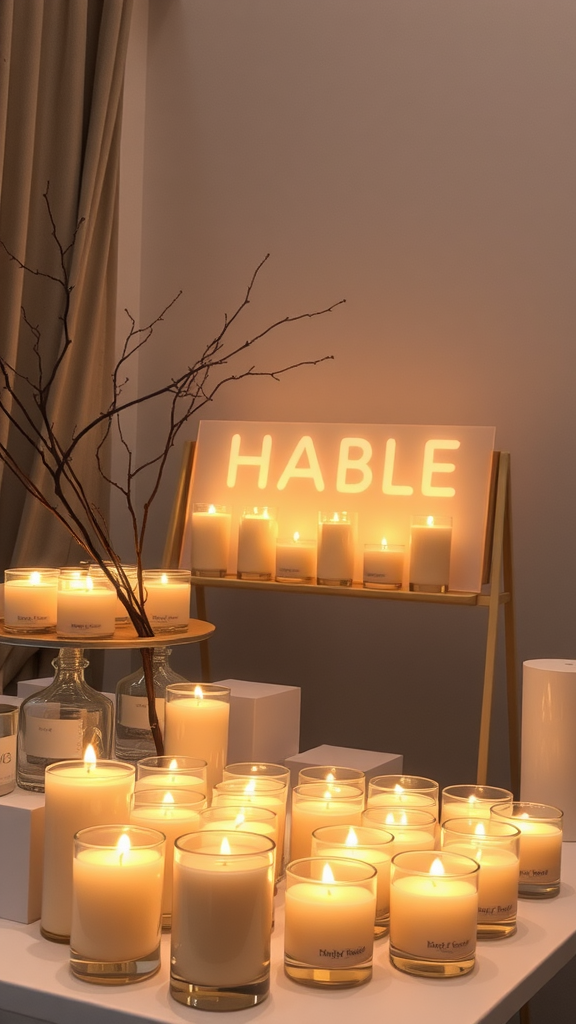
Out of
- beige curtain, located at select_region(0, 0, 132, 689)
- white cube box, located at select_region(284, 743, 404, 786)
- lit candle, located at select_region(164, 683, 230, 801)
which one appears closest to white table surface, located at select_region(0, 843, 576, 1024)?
lit candle, located at select_region(164, 683, 230, 801)

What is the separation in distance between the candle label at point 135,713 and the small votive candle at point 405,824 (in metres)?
0.43

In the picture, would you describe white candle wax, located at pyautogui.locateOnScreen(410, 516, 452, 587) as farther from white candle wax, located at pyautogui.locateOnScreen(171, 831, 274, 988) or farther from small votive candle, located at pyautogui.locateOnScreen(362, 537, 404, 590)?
white candle wax, located at pyautogui.locateOnScreen(171, 831, 274, 988)

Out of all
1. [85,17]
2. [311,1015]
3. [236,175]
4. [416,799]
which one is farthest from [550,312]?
[311,1015]

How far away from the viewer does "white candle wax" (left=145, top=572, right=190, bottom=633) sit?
1.42 meters

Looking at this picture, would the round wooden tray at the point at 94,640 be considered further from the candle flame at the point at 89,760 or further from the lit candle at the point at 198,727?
the candle flame at the point at 89,760

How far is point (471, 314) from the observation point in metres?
2.49

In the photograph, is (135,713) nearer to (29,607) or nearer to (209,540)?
(29,607)

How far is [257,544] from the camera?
2275 mm

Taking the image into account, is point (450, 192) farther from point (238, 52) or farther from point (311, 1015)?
point (311, 1015)

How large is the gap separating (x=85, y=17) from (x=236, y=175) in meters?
0.51

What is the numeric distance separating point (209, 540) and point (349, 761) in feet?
2.83

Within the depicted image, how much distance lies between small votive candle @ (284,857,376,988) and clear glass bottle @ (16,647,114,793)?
1.22 ft

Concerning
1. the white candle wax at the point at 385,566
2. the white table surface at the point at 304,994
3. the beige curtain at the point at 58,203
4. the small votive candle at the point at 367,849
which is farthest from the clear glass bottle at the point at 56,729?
the beige curtain at the point at 58,203

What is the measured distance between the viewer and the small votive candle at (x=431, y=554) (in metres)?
2.12
